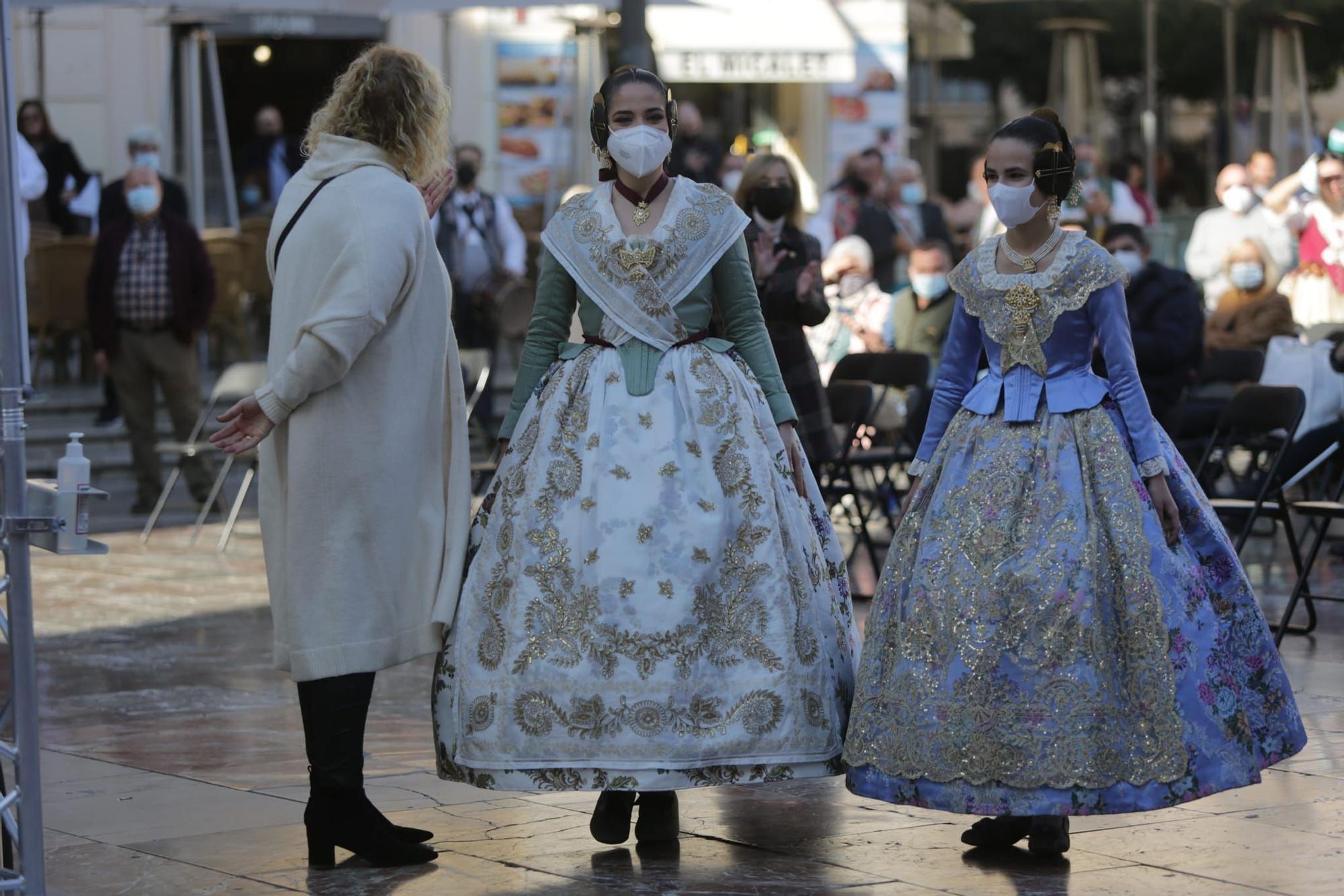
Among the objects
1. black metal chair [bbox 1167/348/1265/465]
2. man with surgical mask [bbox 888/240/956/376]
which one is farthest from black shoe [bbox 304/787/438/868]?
man with surgical mask [bbox 888/240/956/376]

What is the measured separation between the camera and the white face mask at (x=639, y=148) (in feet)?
18.0

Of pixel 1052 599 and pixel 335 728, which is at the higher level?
pixel 1052 599

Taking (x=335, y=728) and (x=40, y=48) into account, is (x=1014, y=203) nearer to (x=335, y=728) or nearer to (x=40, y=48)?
(x=335, y=728)

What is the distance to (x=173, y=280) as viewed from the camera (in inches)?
506

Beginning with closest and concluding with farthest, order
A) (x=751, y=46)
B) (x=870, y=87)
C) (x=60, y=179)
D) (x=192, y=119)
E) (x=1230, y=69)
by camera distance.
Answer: (x=192, y=119)
(x=60, y=179)
(x=751, y=46)
(x=870, y=87)
(x=1230, y=69)

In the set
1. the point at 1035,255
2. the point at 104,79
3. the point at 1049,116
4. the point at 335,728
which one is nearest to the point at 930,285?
the point at 1049,116

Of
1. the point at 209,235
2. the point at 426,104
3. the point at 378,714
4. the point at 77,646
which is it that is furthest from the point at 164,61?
the point at 426,104

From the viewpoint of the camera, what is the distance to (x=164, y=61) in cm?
1902

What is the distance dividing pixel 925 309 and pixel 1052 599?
6.94m

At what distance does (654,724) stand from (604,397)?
0.79 metres

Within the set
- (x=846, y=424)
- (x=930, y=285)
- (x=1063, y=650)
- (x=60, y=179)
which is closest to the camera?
(x=1063, y=650)

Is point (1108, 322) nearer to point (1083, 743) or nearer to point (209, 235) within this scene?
point (1083, 743)

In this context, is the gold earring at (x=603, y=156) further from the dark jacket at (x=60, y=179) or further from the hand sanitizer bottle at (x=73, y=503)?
the dark jacket at (x=60, y=179)

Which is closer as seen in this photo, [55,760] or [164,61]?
[55,760]
